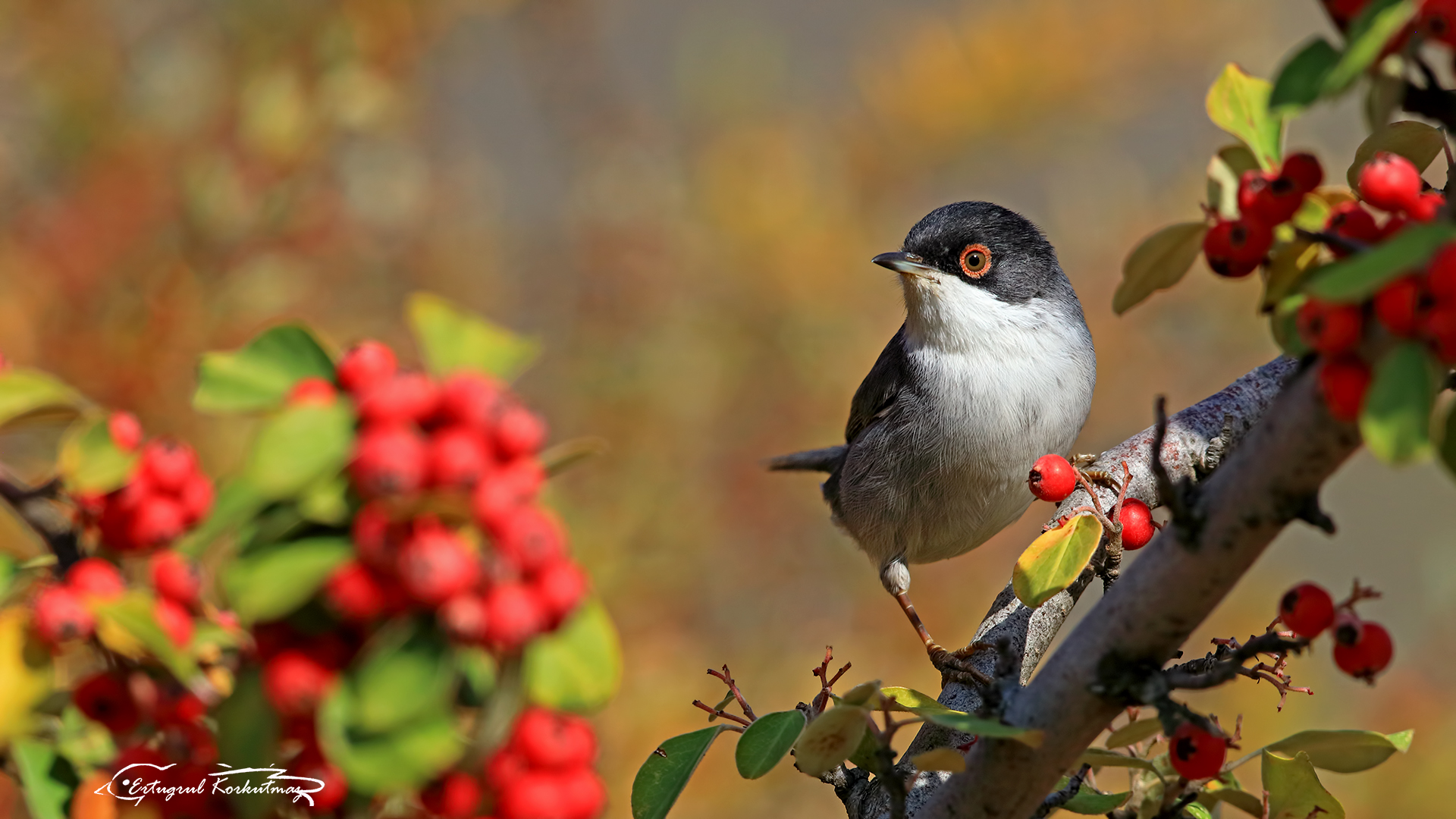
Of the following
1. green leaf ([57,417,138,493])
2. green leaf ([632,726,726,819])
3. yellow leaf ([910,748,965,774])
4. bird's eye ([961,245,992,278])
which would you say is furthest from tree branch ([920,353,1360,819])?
bird's eye ([961,245,992,278])

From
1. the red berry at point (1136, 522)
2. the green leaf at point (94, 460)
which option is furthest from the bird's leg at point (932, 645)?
the green leaf at point (94, 460)

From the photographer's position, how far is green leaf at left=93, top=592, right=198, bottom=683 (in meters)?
1.08

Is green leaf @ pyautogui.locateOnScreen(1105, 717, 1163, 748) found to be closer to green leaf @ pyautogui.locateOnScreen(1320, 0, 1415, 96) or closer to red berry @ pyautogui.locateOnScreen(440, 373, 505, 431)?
green leaf @ pyautogui.locateOnScreen(1320, 0, 1415, 96)

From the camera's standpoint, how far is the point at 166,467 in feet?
3.94

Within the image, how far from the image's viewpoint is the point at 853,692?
1619mm

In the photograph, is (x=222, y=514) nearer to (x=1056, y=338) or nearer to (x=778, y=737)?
(x=778, y=737)

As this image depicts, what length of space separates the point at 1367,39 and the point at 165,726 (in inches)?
57.2

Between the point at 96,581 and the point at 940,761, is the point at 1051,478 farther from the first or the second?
the point at 96,581

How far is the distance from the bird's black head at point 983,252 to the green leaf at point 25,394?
3.53 metres

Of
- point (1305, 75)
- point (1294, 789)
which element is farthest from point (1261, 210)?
point (1294, 789)

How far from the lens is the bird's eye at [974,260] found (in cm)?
452

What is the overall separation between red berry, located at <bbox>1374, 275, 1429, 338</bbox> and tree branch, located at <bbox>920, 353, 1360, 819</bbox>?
0.17 m

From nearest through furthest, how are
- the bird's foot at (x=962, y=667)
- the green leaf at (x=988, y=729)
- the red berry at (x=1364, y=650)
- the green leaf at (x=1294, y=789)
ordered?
1. the green leaf at (x=988, y=729)
2. the red berry at (x=1364, y=650)
3. the green leaf at (x=1294, y=789)
4. the bird's foot at (x=962, y=667)

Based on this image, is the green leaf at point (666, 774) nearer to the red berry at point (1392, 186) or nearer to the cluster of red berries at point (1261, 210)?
the cluster of red berries at point (1261, 210)
